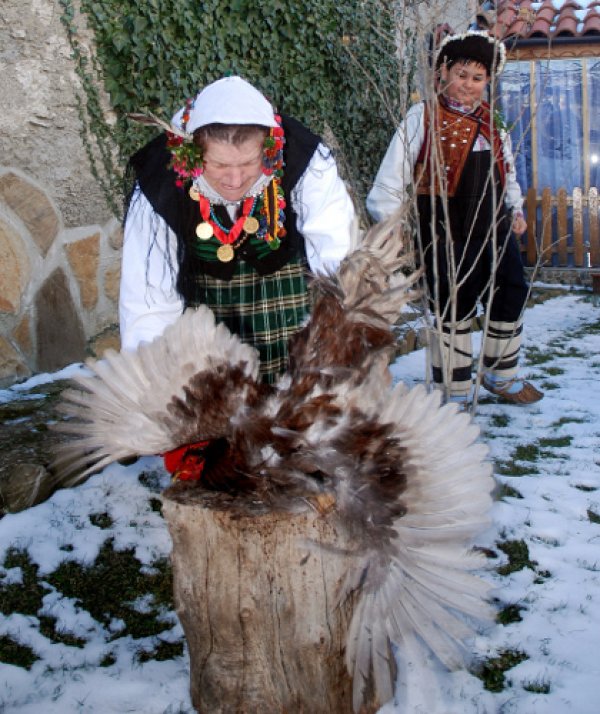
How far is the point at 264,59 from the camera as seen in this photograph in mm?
4812

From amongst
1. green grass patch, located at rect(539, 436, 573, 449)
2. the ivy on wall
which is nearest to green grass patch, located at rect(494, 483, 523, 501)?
green grass patch, located at rect(539, 436, 573, 449)

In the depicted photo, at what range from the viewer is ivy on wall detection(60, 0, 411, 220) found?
3.95 m

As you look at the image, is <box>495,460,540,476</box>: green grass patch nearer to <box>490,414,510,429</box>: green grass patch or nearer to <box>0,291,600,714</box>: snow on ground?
<box>0,291,600,714</box>: snow on ground

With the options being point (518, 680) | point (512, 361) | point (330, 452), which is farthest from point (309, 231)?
point (512, 361)

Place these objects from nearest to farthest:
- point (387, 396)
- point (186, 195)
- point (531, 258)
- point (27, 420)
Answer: point (387, 396), point (186, 195), point (27, 420), point (531, 258)

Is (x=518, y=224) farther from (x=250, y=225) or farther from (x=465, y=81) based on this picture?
(x=250, y=225)

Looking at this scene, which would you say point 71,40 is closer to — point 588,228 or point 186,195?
point 186,195

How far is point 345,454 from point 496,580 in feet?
3.54

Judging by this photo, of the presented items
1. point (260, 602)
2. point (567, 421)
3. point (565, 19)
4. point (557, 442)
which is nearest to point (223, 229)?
point (260, 602)

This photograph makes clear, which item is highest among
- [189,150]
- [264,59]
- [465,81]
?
[264,59]

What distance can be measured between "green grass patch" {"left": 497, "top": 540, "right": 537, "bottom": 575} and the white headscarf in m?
1.71

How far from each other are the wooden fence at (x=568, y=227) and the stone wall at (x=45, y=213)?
5.60 meters

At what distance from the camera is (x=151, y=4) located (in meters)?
3.97

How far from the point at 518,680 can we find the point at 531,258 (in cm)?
696
